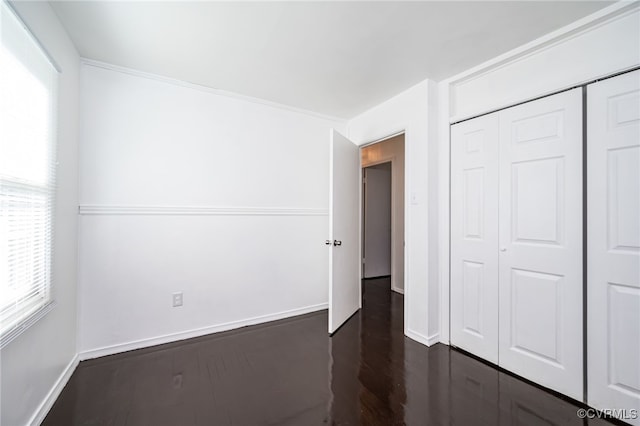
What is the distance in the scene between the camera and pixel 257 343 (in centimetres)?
238

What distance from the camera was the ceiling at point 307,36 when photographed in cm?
156

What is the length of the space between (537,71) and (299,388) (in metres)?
2.77

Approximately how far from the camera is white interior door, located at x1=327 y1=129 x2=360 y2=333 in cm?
265

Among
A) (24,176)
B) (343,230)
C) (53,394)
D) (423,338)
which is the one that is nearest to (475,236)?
(423,338)

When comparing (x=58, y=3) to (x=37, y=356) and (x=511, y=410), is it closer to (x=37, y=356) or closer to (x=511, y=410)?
(x=37, y=356)

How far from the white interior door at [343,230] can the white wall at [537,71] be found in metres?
0.96

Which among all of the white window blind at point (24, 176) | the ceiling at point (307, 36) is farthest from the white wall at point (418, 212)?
the white window blind at point (24, 176)

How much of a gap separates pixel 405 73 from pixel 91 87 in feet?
8.55

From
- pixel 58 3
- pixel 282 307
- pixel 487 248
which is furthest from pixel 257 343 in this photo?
pixel 58 3

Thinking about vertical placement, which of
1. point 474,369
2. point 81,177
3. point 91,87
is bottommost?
point 474,369

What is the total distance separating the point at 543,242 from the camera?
1.83 m

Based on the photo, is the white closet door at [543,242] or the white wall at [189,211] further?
the white wall at [189,211]

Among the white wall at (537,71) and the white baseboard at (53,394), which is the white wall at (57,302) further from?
the white wall at (537,71)

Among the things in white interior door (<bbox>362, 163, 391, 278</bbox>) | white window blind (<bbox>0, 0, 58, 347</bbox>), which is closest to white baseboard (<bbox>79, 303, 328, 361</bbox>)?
white window blind (<bbox>0, 0, 58, 347</bbox>)
